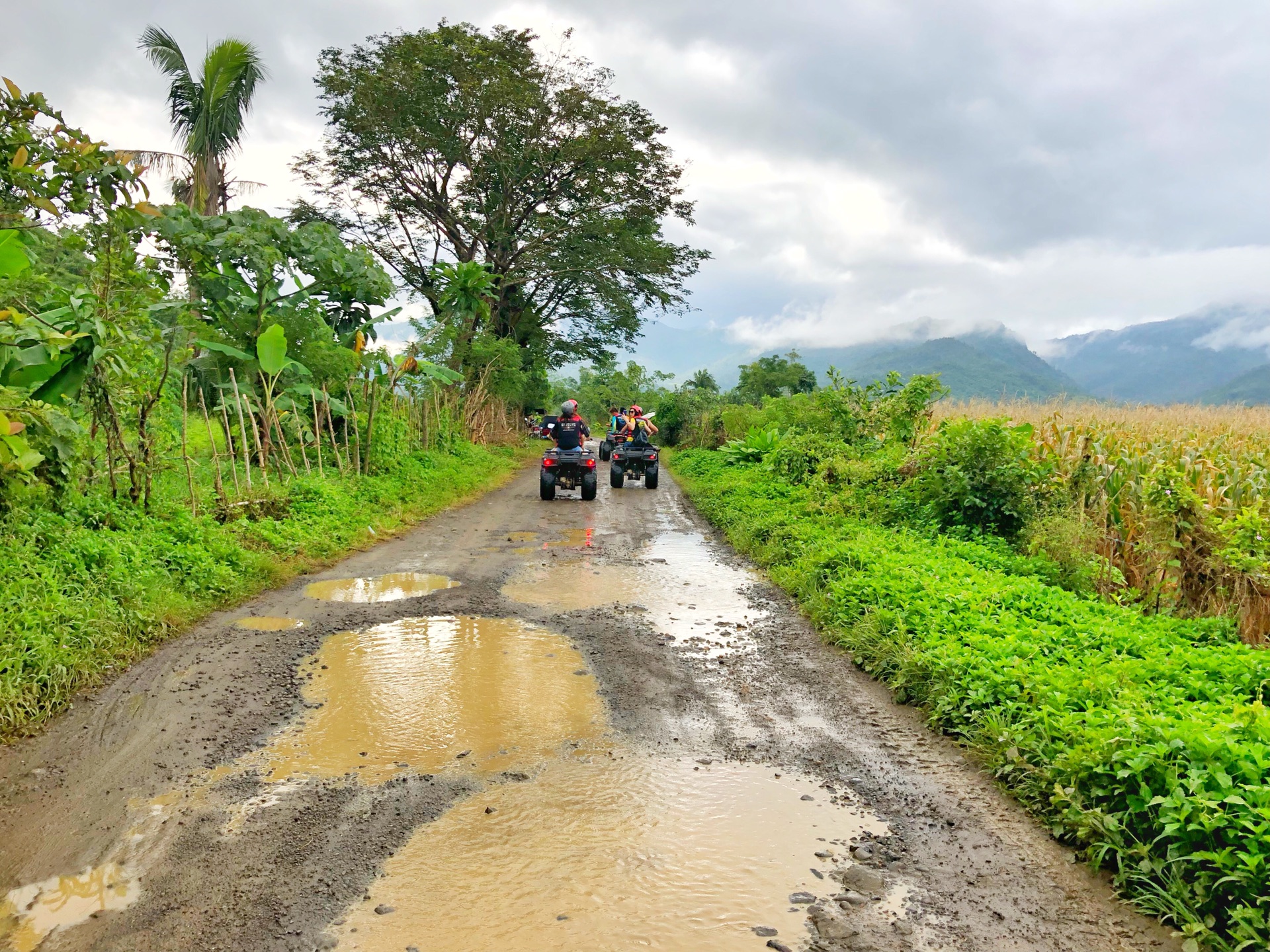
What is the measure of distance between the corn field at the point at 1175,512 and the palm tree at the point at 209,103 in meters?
18.0

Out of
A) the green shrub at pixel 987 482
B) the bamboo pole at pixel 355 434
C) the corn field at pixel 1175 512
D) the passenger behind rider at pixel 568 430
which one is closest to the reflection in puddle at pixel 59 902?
the corn field at pixel 1175 512

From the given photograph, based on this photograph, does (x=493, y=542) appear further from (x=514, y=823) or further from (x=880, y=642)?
(x=514, y=823)

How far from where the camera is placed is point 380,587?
7.77 m

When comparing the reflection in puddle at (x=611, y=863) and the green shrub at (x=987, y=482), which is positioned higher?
the green shrub at (x=987, y=482)

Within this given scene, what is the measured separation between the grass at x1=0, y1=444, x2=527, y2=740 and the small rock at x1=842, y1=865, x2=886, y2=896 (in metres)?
4.40

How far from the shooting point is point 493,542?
10195mm

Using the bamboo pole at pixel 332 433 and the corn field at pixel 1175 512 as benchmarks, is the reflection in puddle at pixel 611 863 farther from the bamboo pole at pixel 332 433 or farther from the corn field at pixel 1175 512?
the bamboo pole at pixel 332 433

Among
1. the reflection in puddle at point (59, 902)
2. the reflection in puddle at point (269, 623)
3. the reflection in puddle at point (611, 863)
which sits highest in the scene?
the reflection in puddle at point (269, 623)

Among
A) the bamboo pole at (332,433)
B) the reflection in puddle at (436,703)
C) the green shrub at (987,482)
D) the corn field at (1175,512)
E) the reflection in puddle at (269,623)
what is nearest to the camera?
the reflection in puddle at (436,703)

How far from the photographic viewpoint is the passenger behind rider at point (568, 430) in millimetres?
14555

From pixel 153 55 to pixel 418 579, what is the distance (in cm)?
1734

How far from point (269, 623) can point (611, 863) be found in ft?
14.4

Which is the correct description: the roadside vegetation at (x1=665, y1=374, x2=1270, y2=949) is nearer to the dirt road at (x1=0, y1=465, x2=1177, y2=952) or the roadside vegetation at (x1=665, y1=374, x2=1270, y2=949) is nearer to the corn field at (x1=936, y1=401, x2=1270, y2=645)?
the corn field at (x1=936, y1=401, x2=1270, y2=645)

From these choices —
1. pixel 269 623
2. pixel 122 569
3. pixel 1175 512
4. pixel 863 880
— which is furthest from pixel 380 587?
pixel 1175 512
